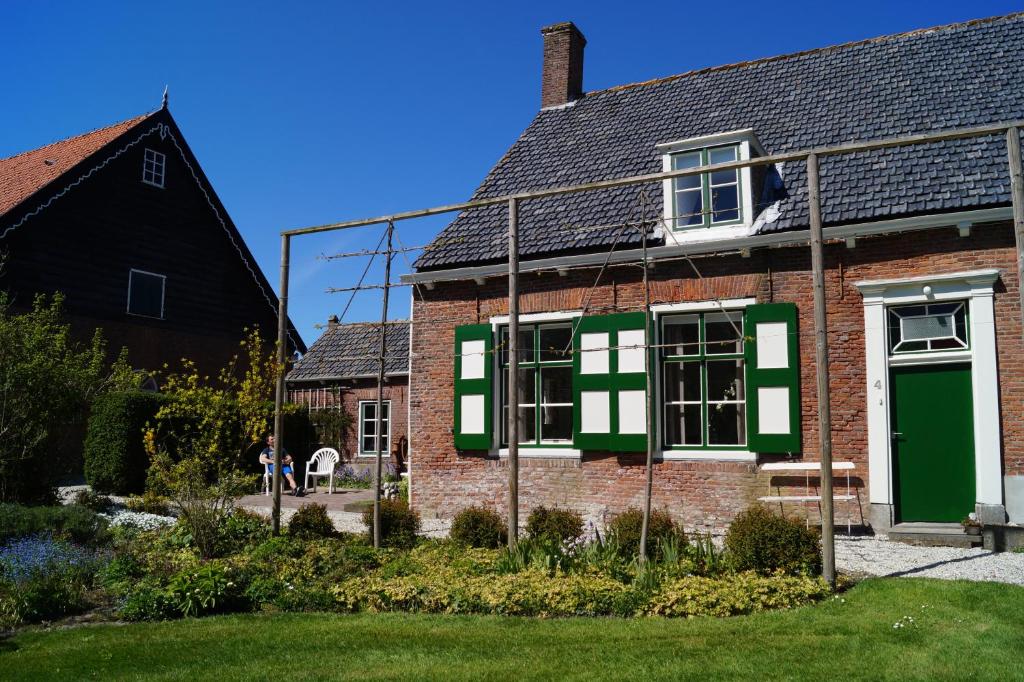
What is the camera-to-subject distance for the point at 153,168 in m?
22.2

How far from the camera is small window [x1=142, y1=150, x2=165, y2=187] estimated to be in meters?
21.9

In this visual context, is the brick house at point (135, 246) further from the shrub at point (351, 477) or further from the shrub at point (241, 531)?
the shrub at point (241, 531)

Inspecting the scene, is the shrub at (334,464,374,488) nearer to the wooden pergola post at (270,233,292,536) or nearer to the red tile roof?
the red tile roof

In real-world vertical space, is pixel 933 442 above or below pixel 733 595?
above

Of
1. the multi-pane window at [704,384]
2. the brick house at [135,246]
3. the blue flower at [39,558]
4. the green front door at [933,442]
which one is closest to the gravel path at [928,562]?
the green front door at [933,442]

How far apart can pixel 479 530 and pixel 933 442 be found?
17.7 feet

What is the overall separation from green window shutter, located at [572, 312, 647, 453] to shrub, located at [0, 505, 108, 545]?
6.03 meters

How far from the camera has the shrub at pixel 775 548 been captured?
7.24m

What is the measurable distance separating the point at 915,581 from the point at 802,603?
113cm

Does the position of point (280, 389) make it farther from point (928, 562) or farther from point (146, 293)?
point (146, 293)

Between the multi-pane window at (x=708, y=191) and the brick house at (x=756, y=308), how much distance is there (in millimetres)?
33

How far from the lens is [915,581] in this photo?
23.0ft

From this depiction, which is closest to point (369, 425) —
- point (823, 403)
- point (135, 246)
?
point (135, 246)

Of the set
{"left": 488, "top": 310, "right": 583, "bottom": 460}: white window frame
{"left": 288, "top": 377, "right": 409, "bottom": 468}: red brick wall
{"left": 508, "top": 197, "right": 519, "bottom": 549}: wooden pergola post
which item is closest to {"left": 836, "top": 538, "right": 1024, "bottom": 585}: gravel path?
{"left": 508, "top": 197, "right": 519, "bottom": 549}: wooden pergola post
